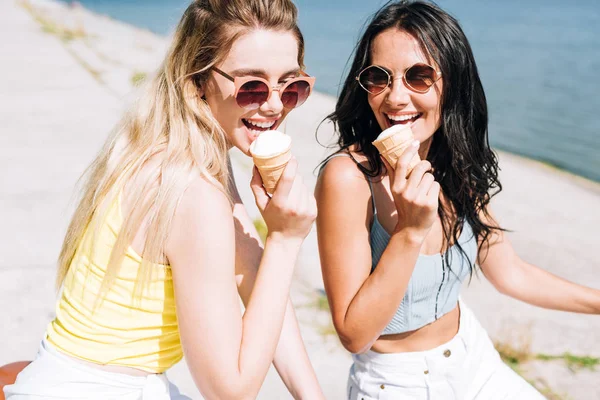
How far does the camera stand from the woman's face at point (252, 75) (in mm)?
2039

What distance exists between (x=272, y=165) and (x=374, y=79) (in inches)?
28.8

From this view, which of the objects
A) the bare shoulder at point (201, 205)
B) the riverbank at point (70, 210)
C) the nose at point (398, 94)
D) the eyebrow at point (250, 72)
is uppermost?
the eyebrow at point (250, 72)

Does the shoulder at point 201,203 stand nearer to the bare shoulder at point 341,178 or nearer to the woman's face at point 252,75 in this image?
the woman's face at point 252,75

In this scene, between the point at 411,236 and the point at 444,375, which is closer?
the point at 411,236

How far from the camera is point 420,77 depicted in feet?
7.90

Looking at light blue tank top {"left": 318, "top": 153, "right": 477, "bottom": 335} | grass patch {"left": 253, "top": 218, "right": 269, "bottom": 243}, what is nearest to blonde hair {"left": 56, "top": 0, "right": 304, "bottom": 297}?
light blue tank top {"left": 318, "top": 153, "right": 477, "bottom": 335}

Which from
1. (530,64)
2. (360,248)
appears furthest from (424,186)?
(530,64)

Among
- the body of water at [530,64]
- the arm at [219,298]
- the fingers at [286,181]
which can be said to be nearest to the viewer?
the arm at [219,298]

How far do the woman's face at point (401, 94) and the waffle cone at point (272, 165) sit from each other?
64 cm

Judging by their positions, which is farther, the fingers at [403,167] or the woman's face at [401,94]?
the woman's face at [401,94]

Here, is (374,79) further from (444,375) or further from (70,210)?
(70,210)

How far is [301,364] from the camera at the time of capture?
2193mm

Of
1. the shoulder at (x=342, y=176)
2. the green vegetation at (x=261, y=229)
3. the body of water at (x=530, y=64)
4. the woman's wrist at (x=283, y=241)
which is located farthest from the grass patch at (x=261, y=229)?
the woman's wrist at (x=283, y=241)

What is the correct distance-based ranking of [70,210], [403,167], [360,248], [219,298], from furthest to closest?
[70,210] → [360,248] → [403,167] → [219,298]
